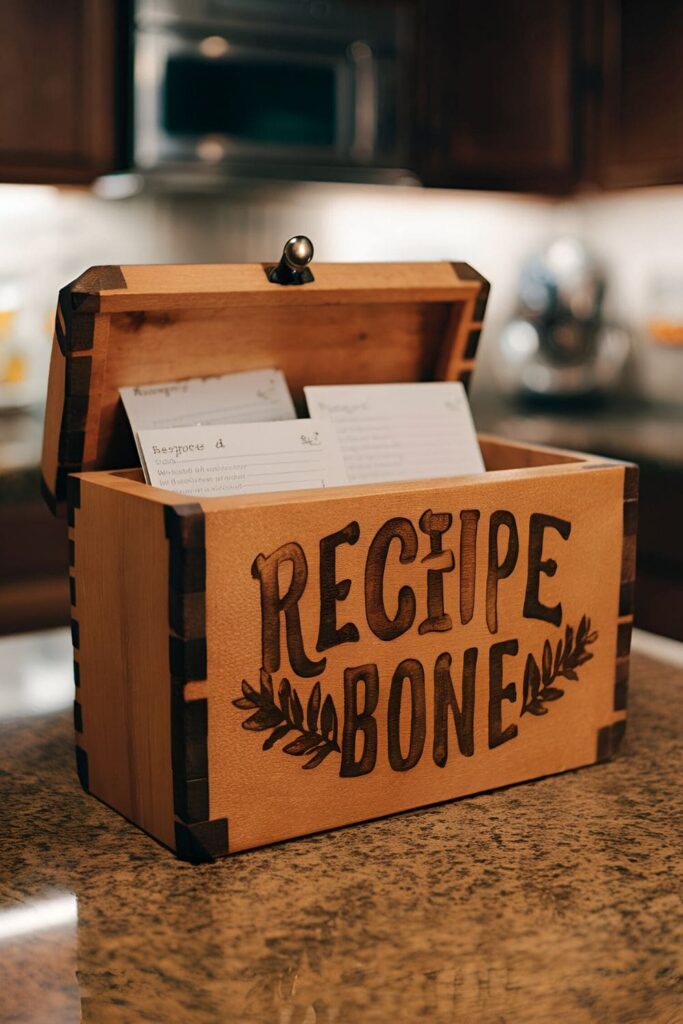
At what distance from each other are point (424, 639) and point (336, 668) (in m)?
0.09

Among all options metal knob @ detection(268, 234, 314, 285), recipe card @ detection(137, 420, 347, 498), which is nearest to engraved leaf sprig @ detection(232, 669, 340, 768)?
recipe card @ detection(137, 420, 347, 498)

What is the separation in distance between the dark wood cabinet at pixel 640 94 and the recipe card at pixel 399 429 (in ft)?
7.25

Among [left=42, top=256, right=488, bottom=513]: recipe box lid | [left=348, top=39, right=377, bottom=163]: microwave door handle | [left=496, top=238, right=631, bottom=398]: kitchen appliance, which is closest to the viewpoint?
[left=42, top=256, right=488, bottom=513]: recipe box lid

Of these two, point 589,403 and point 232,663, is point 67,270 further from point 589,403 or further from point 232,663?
point 232,663

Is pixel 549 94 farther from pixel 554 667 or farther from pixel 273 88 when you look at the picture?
pixel 554 667

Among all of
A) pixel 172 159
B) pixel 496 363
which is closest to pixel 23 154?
pixel 172 159

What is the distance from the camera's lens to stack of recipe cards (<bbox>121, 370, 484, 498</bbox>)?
99cm

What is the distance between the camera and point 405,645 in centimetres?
93

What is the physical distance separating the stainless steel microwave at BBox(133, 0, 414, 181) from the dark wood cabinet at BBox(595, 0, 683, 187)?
0.61 metres

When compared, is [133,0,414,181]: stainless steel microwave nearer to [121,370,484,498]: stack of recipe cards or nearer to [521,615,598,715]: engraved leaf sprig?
[121,370,484,498]: stack of recipe cards

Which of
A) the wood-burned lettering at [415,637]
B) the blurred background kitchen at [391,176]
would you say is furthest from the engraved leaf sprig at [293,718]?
the blurred background kitchen at [391,176]

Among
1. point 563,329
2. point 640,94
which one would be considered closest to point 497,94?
point 640,94

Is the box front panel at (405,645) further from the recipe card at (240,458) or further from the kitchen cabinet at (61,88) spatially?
the kitchen cabinet at (61,88)

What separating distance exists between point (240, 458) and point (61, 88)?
1970 mm
